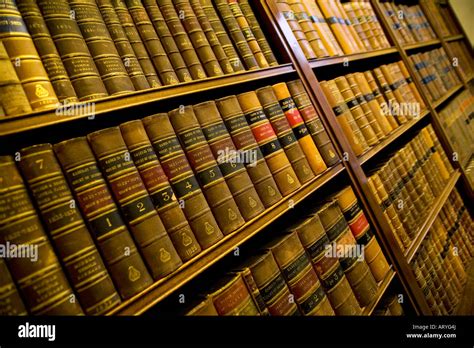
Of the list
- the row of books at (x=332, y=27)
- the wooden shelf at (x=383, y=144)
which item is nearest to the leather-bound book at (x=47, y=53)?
the row of books at (x=332, y=27)

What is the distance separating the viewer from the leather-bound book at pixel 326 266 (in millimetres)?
946

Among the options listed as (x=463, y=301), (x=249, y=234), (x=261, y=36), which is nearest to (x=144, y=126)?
(x=249, y=234)

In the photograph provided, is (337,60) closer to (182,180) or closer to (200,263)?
(182,180)

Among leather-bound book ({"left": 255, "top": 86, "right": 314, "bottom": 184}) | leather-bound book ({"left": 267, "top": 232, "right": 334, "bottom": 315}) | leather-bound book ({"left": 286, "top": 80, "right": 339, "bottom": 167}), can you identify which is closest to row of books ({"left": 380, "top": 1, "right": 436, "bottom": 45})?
leather-bound book ({"left": 286, "top": 80, "right": 339, "bottom": 167})

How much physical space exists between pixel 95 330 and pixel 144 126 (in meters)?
0.42

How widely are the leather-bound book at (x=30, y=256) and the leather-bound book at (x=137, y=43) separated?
367mm

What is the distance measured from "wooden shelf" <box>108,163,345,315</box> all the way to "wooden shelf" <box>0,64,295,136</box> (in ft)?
1.15

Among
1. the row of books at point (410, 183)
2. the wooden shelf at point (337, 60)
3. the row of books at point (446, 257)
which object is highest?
the wooden shelf at point (337, 60)

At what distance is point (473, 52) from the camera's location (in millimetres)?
3043

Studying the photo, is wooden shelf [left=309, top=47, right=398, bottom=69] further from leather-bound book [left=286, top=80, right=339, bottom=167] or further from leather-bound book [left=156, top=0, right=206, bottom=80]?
leather-bound book [left=156, top=0, right=206, bottom=80]

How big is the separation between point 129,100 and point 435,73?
2.23 metres

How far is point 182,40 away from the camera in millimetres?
886

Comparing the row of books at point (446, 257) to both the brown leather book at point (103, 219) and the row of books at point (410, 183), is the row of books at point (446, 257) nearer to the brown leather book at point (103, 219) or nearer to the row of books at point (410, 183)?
the row of books at point (410, 183)

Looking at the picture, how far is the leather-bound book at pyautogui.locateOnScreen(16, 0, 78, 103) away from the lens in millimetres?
645
